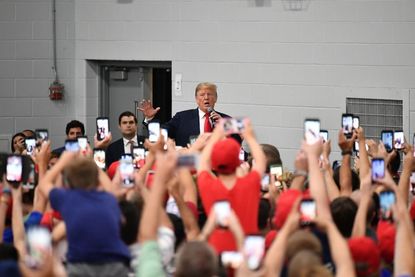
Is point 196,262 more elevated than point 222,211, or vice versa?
point 222,211

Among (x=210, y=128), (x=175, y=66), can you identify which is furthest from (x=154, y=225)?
(x=175, y=66)

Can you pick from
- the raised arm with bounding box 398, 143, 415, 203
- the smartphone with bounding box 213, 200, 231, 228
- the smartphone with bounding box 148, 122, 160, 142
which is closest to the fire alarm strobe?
the smartphone with bounding box 148, 122, 160, 142

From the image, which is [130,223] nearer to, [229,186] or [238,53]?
[229,186]

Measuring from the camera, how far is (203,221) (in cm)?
747

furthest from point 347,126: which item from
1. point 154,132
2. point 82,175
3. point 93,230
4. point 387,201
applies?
point 93,230

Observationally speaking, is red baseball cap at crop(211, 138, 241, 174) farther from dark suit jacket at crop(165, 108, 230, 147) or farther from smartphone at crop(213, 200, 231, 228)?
dark suit jacket at crop(165, 108, 230, 147)

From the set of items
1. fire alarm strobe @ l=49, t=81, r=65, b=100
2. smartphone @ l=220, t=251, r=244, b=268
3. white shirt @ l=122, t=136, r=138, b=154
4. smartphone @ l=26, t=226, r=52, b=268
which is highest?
fire alarm strobe @ l=49, t=81, r=65, b=100

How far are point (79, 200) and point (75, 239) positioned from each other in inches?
8.2

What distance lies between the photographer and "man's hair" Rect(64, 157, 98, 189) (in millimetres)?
6097

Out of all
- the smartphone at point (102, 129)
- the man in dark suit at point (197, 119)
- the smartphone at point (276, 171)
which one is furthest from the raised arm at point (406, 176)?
the man in dark suit at point (197, 119)

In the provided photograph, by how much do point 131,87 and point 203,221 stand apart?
7.03 m

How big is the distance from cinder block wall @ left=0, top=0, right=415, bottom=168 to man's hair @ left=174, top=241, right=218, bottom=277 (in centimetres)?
684

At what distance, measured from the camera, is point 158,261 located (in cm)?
569

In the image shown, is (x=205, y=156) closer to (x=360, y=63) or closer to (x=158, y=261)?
(x=158, y=261)
